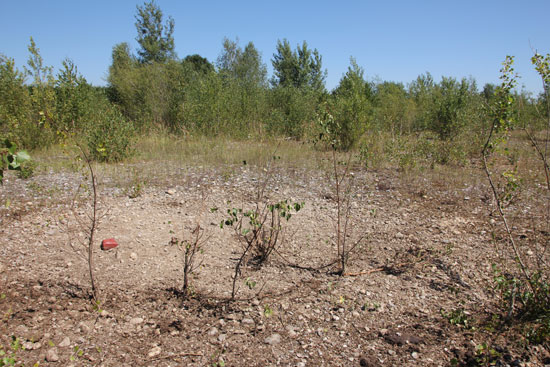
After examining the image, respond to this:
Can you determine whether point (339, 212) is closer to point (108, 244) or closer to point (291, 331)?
point (291, 331)

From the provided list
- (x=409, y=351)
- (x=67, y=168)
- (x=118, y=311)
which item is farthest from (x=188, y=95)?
(x=409, y=351)

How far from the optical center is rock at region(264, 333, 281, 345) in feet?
7.45

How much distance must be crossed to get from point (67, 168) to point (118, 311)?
471cm

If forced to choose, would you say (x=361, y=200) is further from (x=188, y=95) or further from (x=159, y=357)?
(x=188, y=95)

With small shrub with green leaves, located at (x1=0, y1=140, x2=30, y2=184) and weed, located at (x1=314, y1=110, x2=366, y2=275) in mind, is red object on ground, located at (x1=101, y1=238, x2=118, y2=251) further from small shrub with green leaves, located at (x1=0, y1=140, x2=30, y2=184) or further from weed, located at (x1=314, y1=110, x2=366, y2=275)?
weed, located at (x1=314, y1=110, x2=366, y2=275)

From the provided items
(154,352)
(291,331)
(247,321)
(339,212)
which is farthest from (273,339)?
(339,212)

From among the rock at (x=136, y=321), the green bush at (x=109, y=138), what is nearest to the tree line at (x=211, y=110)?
the green bush at (x=109, y=138)

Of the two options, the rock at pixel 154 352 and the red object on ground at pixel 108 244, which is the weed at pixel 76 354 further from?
the red object on ground at pixel 108 244

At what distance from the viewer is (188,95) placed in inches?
472

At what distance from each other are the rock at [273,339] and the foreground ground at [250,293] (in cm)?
1

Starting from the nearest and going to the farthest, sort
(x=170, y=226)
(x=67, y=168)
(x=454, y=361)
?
(x=454, y=361)
(x=170, y=226)
(x=67, y=168)

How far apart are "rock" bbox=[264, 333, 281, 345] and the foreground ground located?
0.4 inches

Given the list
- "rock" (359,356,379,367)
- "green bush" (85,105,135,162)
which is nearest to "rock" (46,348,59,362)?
"rock" (359,356,379,367)

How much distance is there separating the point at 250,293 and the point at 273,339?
1.69 ft
